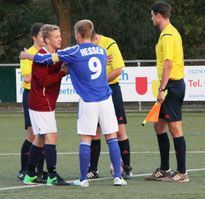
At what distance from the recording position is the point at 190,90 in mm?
21453

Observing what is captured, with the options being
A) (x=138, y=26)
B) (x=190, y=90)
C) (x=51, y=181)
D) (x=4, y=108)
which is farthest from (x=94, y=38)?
(x=138, y=26)

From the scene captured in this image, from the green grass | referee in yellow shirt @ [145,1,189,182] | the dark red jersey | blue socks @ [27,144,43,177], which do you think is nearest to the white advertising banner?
the green grass

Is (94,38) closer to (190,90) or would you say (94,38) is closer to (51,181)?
(51,181)

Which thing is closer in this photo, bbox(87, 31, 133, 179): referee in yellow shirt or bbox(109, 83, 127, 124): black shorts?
bbox(87, 31, 133, 179): referee in yellow shirt

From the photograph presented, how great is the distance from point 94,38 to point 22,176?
6.71 ft

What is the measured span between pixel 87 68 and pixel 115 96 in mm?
1249

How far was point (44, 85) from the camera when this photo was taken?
8234 millimetres

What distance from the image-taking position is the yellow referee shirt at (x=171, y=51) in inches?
332

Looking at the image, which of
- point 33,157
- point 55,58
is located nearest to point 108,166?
point 33,157

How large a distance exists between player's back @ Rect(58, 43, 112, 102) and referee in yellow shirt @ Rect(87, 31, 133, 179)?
0.81 m

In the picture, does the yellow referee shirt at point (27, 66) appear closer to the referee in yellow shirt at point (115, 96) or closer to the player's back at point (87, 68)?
the referee in yellow shirt at point (115, 96)

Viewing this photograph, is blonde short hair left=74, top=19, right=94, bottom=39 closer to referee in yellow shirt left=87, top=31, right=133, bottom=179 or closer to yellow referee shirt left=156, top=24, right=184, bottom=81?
referee in yellow shirt left=87, top=31, right=133, bottom=179

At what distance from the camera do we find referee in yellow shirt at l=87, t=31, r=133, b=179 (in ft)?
29.4

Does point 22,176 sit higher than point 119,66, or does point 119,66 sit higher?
point 119,66
